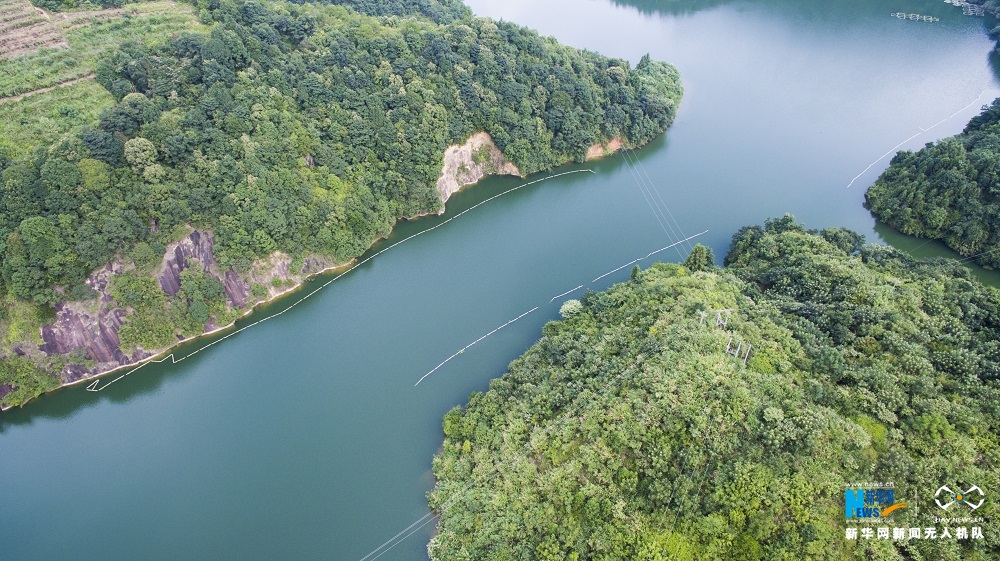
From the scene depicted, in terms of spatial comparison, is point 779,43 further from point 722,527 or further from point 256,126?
point 722,527

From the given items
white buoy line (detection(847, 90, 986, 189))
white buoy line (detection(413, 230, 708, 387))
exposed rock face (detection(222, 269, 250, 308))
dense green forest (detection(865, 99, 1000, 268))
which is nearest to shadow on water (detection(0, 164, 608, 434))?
exposed rock face (detection(222, 269, 250, 308))

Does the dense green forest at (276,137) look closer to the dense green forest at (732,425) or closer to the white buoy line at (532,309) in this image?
the white buoy line at (532,309)

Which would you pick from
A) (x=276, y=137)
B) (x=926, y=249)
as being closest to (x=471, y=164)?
(x=276, y=137)

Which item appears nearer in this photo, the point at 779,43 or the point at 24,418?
the point at 24,418

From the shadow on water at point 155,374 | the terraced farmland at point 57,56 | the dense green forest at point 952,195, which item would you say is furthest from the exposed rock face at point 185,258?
the dense green forest at point 952,195

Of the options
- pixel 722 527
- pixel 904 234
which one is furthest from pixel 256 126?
pixel 904 234

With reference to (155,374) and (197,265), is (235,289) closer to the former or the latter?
(197,265)
